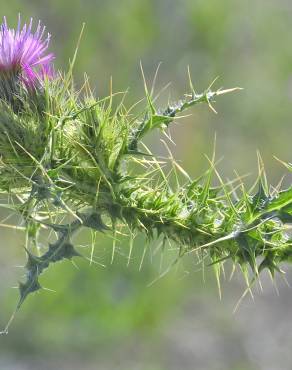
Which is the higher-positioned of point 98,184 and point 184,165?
point 98,184

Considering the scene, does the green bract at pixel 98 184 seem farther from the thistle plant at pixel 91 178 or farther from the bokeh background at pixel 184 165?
the bokeh background at pixel 184 165

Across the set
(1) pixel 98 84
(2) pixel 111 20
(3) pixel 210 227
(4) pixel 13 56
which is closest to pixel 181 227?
(3) pixel 210 227

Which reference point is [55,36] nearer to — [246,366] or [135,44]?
[135,44]

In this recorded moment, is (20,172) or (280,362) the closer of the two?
(20,172)

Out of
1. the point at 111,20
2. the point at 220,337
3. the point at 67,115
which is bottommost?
the point at 220,337

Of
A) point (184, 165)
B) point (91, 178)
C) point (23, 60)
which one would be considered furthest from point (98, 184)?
point (184, 165)

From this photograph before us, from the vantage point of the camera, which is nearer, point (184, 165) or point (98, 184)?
point (98, 184)

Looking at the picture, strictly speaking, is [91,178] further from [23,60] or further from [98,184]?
[23,60]
